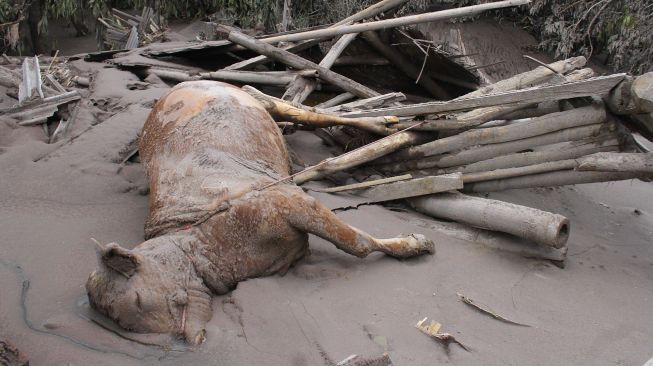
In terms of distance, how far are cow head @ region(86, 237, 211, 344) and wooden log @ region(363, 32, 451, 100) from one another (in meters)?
4.48

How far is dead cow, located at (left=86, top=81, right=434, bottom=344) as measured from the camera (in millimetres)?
2527

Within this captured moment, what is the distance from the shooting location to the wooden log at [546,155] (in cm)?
416

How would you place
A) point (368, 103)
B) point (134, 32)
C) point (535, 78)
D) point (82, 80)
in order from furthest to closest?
point (134, 32)
point (82, 80)
point (368, 103)
point (535, 78)

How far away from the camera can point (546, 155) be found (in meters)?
4.29

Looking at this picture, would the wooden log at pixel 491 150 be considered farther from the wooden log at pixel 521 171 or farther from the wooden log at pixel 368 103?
the wooden log at pixel 368 103

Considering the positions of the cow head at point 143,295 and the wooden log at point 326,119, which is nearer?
the cow head at point 143,295

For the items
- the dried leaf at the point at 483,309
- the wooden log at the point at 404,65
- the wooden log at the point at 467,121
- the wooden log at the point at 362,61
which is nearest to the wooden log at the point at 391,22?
the wooden log at the point at 404,65

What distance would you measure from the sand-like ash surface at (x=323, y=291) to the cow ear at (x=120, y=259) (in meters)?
0.26

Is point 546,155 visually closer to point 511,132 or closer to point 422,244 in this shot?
point 511,132

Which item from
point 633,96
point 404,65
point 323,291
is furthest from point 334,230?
point 404,65

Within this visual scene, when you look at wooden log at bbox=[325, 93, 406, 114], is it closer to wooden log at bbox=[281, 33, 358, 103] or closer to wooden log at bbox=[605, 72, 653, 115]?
wooden log at bbox=[281, 33, 358, 103]

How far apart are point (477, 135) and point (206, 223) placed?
7.98ft

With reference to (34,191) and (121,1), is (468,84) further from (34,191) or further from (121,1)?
(121,1)

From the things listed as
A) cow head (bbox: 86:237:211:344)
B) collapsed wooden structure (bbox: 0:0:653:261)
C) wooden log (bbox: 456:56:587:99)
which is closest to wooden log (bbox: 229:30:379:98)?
collapsed wooden structure (bbox: 0:0:653:261)
